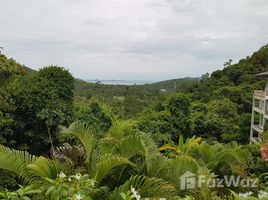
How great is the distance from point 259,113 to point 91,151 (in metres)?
18.7

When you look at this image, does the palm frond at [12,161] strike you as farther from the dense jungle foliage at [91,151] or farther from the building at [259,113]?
the building at [259,113]

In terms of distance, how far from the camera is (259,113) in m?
21.4

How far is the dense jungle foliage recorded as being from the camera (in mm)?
3867

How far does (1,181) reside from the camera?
6.01 meters

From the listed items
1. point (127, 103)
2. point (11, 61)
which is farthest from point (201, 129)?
point (11, 61)

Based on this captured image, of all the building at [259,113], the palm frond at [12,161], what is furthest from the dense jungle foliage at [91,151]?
the building at [259,113]

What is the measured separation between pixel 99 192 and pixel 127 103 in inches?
963

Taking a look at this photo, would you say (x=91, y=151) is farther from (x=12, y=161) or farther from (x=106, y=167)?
(x=12, y=161)

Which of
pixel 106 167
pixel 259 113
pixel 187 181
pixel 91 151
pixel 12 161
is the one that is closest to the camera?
pixel 106 167

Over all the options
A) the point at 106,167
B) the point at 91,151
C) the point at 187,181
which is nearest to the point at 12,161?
the point at 91,151

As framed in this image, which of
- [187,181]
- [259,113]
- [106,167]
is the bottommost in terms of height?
[259,113]

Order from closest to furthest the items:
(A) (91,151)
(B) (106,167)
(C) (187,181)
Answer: (B) (106,167) → (C) (187,181) → (A) (91,151)

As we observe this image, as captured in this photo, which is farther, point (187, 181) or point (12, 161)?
point (187, 181)

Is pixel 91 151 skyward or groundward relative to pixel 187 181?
skyward
